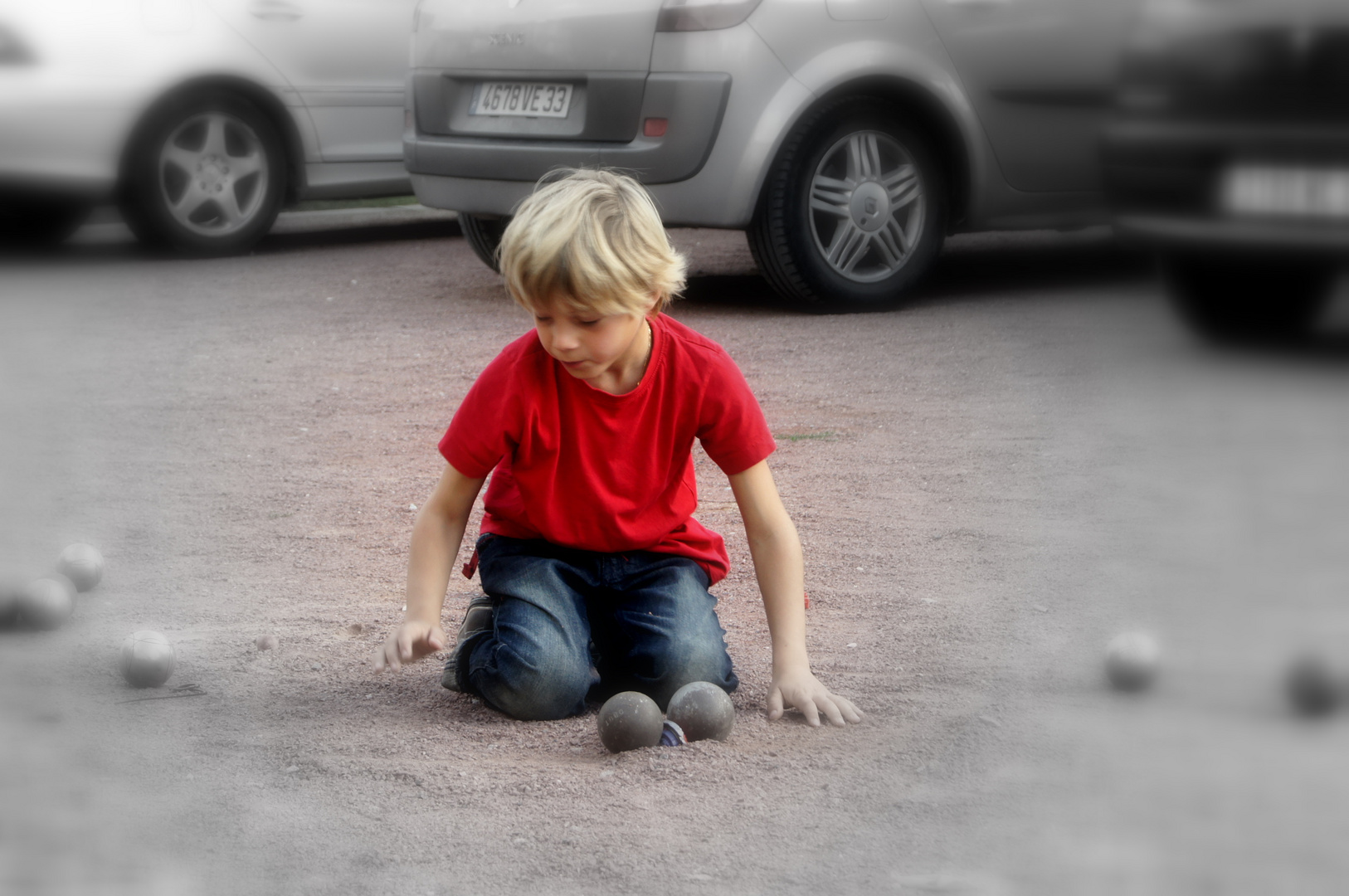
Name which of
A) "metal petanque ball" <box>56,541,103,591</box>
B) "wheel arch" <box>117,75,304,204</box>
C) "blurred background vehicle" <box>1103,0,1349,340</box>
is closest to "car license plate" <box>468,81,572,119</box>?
"wheel arch" <box>117,75,304,204</box>

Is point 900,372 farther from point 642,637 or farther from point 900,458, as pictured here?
point 642,637

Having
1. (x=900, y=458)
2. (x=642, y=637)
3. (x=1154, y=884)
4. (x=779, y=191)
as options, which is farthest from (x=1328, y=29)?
(x=779, y=191)

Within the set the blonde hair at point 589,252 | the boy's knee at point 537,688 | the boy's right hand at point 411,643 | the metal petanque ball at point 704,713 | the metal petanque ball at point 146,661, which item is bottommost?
the metal petanque ball at point 146,661

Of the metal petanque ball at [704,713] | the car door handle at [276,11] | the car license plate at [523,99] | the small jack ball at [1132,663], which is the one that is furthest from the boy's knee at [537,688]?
the car door handle at [276,11]

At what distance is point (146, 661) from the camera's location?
2.64m

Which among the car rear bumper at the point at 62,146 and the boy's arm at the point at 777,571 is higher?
the car rear bumper at the point at 62,146

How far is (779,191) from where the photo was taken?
6031 mm

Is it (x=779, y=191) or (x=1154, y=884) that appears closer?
(x=1154, y=884)

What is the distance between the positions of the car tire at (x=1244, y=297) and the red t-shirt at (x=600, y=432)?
1.47m

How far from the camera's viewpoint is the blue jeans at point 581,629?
2.57 meters

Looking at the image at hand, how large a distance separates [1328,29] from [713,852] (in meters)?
1.48

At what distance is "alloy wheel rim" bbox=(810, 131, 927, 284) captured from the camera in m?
6.14

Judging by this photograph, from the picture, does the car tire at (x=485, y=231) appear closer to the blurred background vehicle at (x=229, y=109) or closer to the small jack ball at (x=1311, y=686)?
the blurred background vehicle at (x=229, y=109)

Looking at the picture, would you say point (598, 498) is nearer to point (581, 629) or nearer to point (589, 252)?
point (581, 629)
